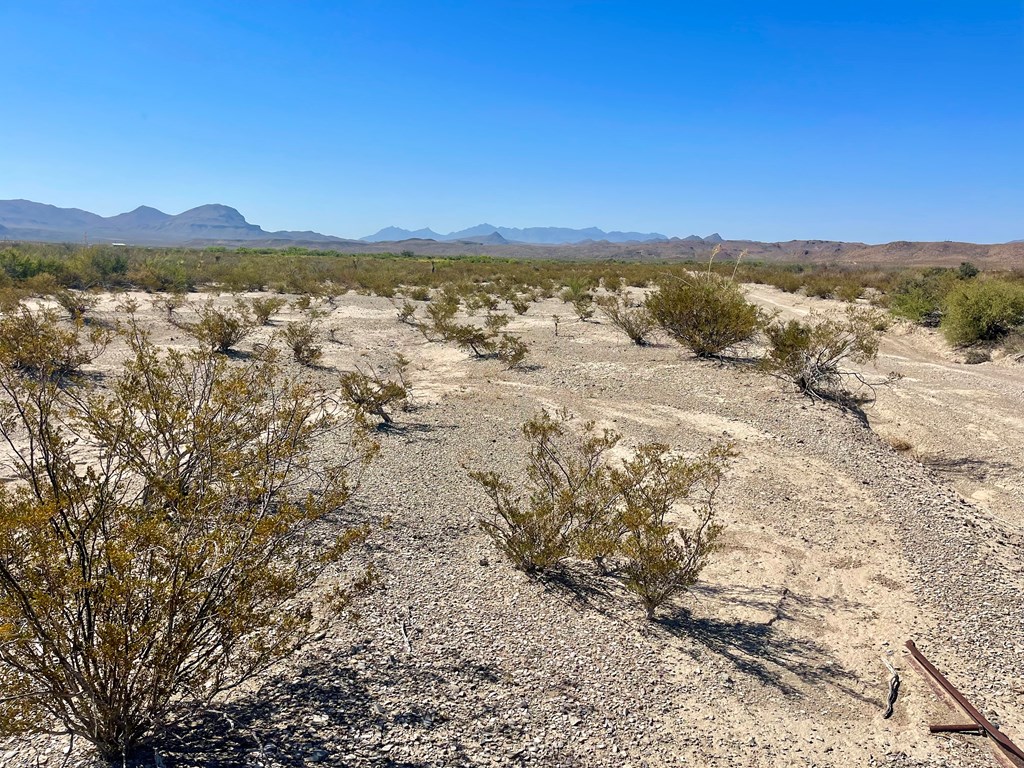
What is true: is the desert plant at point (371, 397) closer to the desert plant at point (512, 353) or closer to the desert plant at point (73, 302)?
the desert plant at point (512, 353)

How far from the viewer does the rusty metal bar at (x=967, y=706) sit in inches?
151

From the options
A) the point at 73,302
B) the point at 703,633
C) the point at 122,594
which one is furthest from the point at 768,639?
the point at 73,302

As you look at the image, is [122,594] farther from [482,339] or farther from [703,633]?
[482,339]

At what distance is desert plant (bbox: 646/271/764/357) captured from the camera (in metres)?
→ 14.1

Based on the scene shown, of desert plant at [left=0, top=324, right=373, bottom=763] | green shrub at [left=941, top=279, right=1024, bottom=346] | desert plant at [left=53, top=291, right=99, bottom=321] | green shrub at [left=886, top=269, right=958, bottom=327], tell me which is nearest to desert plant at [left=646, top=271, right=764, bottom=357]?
green shrub at [left=941, top=279, right=1024, bottom=346]

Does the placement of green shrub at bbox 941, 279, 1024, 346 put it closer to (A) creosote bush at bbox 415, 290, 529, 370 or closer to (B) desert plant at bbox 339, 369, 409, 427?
(A) creosote bush at bbox 415, 290, 529, 370

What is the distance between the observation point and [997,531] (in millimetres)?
6836

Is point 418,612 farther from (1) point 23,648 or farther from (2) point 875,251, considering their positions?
(2) point 875,251

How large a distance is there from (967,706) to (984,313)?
1834 cm

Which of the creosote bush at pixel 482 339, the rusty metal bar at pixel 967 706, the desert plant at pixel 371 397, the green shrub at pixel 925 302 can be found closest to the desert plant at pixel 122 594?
the rusty metal bar at pixel 967 706

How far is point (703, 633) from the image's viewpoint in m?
5.00

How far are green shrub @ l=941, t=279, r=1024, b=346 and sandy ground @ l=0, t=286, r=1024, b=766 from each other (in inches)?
398

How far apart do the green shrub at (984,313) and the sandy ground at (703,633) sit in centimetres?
1011

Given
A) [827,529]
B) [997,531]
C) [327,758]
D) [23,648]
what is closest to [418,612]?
[327,758]
